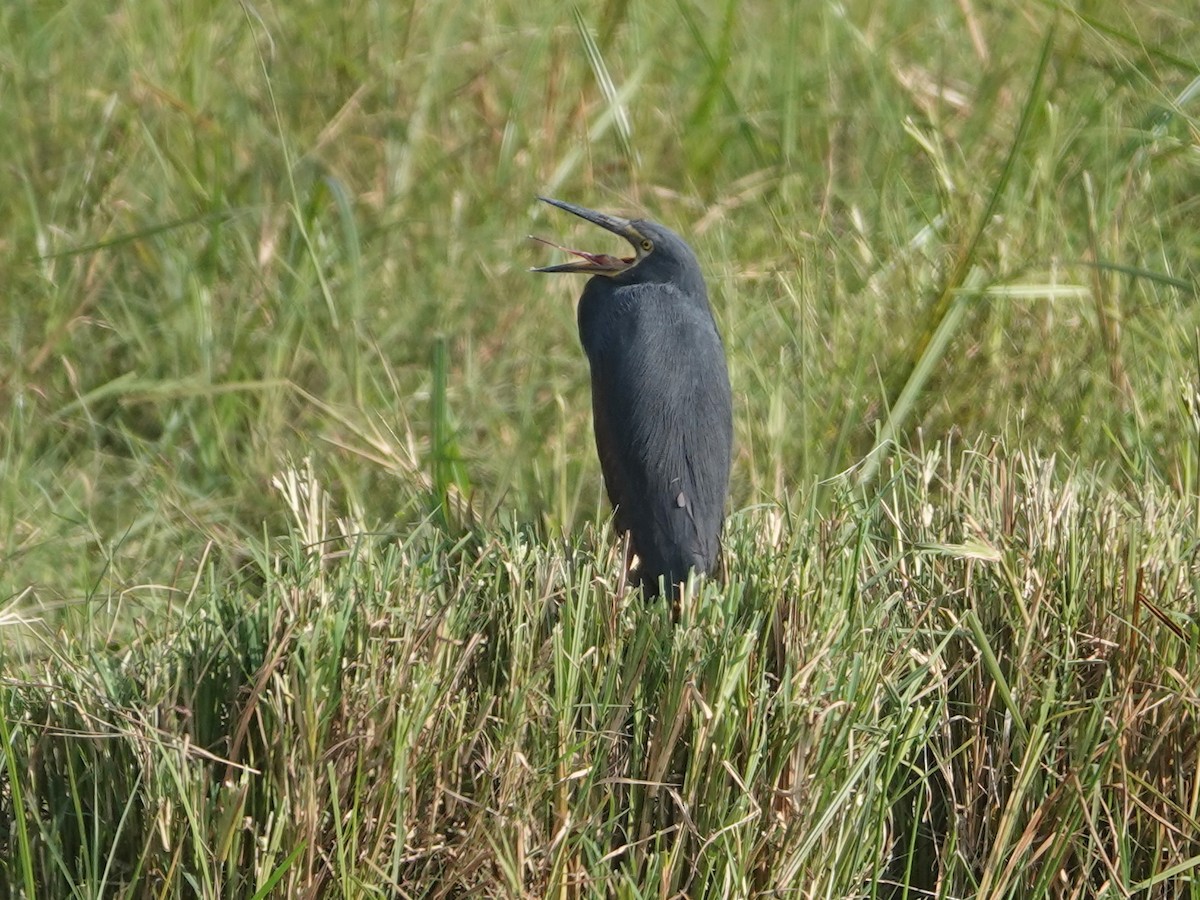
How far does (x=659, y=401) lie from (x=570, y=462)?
37.4 inches

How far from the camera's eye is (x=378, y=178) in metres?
4.64

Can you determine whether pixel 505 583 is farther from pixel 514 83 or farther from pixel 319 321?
pixel 514 83

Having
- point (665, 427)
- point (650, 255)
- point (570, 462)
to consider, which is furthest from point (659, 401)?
point (570, 462)

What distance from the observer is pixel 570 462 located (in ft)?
12.3

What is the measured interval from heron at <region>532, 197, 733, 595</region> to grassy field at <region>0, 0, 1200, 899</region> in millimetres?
125

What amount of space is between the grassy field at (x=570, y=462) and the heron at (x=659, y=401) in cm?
12

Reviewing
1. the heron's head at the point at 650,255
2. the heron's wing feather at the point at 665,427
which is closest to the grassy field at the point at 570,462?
the heron's wing feather at the point at 665,427

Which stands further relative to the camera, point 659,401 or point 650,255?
point 650,255

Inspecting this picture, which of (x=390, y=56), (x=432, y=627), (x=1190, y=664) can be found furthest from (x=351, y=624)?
(x=390, y=56)

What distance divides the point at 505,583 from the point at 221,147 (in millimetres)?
2492

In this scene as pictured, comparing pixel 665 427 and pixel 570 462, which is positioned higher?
pixel 665 427

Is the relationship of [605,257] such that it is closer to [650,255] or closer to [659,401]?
[650,255]

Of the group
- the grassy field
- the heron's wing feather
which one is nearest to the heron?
the heron's wing feather

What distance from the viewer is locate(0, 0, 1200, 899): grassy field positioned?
80.5 inches
